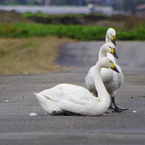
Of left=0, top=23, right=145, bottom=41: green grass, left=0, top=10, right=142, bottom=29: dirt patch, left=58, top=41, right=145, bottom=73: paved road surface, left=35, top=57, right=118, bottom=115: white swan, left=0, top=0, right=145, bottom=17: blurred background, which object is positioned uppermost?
left=35, top=57, right=118, bottom=115: white swan

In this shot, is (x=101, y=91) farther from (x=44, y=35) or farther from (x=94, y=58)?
(x=44, y=35)

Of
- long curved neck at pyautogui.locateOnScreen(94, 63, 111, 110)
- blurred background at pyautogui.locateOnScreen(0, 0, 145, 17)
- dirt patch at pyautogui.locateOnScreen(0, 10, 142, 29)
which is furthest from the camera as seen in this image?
blurred background at pyautogui.locateOnScreen(0, 0, 145, 17)

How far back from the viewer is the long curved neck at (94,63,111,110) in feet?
34.4

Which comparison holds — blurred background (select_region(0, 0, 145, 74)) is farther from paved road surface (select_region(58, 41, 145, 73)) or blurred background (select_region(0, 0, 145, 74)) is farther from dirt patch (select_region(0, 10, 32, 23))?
paved road surface (select_region(58, 41, 145, 73))

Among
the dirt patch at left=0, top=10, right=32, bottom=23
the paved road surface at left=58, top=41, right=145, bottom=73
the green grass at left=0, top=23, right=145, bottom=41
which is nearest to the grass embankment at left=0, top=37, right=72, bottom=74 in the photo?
the paved road surface at left=58, top=41, right=145, bottom=73

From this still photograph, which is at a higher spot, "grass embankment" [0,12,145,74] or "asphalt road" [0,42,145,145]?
"asphalt road" [0,42,145,145]

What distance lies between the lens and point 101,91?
1070cm

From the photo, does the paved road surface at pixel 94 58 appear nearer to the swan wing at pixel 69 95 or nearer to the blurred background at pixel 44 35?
the blurred background at pixel 44 35

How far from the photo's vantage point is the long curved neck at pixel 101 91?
10.5 m

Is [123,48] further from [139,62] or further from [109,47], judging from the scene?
[109,47]

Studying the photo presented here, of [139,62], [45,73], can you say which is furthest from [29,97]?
[139,62]

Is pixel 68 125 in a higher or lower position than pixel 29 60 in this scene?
higher

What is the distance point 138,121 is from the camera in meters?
10.4

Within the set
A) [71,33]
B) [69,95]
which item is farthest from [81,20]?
[69,95]
